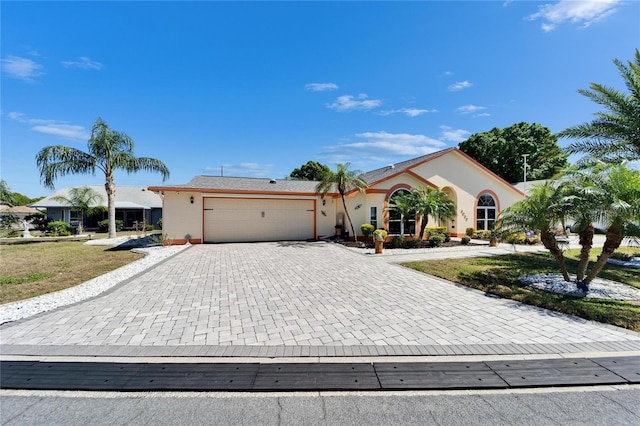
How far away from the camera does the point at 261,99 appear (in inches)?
685

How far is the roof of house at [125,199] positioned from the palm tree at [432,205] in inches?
1084

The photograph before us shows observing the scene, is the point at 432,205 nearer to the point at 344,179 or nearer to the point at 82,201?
the point at 344,179

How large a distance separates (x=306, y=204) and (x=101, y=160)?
14.4 m

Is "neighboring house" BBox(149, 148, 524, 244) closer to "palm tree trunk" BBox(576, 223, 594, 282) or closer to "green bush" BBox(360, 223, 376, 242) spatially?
"green bush" BBox(360, 223, 376, 242)

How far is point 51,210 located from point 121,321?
1247 inches

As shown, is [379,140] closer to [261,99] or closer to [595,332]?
[261,99]

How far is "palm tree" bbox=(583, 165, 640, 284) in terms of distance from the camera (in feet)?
19.1

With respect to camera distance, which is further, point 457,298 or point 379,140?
point 379,140

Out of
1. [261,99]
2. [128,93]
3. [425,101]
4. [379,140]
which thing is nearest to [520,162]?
[379,140]

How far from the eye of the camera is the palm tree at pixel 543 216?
6.98 metres

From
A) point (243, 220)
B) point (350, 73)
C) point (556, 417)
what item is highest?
point (350, 73)

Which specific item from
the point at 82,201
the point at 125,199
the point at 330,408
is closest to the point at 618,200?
the point at 330,408

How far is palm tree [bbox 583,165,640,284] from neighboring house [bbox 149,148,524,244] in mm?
9379

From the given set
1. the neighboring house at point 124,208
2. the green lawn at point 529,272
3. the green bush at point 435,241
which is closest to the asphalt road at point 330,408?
the green lawn at point 529,272
